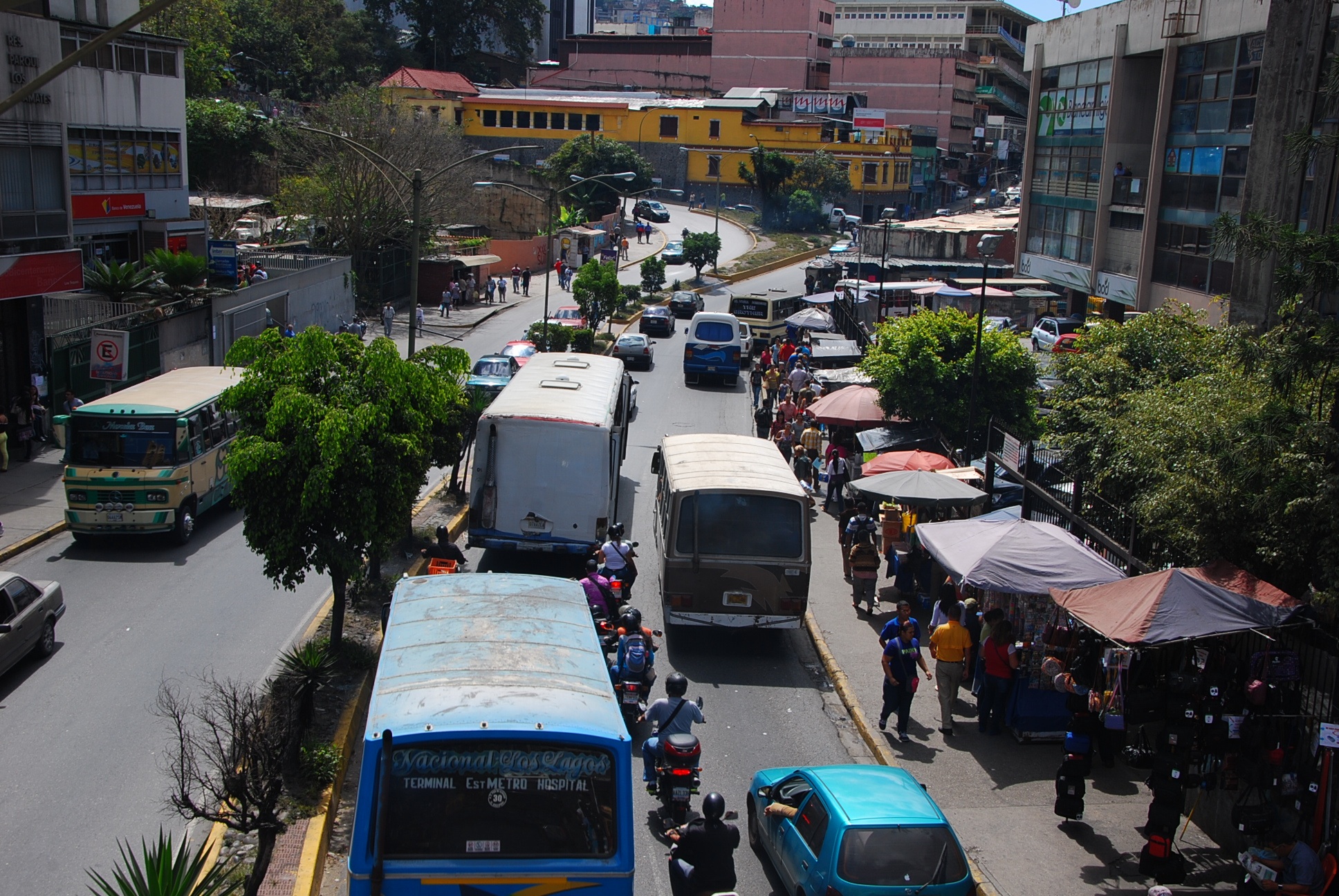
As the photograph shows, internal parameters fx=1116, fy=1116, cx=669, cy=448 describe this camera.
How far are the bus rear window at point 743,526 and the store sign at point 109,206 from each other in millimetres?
21701

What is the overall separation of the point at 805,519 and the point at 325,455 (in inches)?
238

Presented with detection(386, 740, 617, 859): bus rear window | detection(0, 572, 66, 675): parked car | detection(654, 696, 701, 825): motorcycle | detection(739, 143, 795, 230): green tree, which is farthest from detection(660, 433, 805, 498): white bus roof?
detection(739, 143, 795, 230): green tree

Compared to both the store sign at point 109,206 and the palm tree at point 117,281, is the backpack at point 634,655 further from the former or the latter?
the store sign at point 109,206

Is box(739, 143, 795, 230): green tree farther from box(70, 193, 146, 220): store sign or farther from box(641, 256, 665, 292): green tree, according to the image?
box(70, 193, 146, 220): store sign

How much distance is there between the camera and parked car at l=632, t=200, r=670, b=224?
81438 mm

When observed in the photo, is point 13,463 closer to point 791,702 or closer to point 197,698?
point 197,698

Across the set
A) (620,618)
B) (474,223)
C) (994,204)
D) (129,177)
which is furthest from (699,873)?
(994,204)

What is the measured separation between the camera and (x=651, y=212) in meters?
81.8

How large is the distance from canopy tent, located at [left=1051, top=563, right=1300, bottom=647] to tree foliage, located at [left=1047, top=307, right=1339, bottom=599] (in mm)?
366

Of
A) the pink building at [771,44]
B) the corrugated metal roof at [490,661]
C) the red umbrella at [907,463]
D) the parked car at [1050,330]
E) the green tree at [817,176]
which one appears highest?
the pink building at [771,44]

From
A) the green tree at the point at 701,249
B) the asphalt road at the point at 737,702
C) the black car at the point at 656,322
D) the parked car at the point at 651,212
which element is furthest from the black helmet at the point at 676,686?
the parked car at the point at 651,212

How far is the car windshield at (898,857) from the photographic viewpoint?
761 centimetres

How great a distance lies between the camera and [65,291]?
23.3 meters

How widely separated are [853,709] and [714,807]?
5.41 meters
